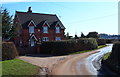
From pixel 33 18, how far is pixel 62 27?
8.08 metres

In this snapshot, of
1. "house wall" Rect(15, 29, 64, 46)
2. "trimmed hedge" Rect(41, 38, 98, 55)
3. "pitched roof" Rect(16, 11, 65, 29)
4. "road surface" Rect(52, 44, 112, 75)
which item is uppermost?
"pitched roof" Rect(16, 11, 65, 29)

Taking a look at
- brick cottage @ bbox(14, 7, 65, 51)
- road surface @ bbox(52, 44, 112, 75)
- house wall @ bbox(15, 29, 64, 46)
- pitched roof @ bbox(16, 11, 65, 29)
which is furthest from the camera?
pitched roof @ bbox(16, 11, 65, 29)

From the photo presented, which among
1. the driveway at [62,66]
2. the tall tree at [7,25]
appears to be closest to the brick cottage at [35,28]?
the tall tree at [7,25]

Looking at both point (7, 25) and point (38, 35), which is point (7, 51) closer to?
point (7, 25)

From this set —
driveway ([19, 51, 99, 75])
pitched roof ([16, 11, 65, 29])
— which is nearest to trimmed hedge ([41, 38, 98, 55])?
driveway ([19, 51, 99, 75])

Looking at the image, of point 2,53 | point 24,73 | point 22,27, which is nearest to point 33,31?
point 22,27

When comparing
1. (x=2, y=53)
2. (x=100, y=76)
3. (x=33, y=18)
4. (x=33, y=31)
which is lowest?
(x=100, y=76)

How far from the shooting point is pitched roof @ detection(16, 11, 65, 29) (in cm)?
4020

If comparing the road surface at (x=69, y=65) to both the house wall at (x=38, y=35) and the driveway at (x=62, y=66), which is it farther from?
the house wall at (x=38, y=35)

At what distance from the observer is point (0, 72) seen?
13.5 m

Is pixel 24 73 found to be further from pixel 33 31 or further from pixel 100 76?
pixel 33 31

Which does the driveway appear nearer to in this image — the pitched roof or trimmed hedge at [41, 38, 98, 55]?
trimmed hedge at [41, 38, 98, 55]

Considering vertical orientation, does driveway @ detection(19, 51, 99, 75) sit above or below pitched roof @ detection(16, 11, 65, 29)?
below

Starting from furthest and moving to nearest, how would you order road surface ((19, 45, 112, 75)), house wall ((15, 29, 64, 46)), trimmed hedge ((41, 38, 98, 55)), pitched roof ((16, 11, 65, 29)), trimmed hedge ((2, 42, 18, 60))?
pitched roof ((16, 11, 65, 29)) < house wall ((15, 29, 64, 46)) < trimmed hedge ((41, 38, 98, 55)) < trimmed hedge ((2, 42, 18, 60)) < road surface ((19, 45, 112, 75))
